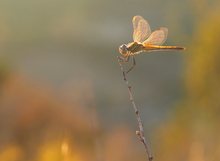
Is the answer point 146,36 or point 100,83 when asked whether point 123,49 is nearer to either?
point 146,36

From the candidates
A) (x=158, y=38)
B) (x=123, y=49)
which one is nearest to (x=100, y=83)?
(x=158, y=38)

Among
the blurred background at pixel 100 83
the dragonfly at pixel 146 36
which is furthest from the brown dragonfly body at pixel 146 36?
the blurred background at pixel 100 83

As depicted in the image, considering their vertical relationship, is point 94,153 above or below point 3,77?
below

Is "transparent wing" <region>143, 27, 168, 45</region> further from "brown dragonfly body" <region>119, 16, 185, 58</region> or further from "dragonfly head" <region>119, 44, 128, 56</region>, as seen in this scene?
"dragonfly head" <region>119, 44, 128, 56</region>

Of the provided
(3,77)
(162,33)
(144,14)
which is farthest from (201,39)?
(162,33)

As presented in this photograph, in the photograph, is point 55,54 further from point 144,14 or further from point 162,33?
point 162,33
